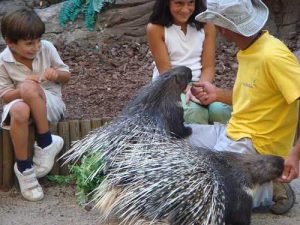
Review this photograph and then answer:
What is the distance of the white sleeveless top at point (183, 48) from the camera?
3.32 meters

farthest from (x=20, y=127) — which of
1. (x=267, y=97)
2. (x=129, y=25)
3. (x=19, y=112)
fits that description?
(x=129, y=25)

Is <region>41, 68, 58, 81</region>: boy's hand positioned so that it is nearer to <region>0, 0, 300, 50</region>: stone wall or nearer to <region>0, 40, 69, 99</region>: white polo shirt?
<region>0, 40, 69, 99</region>: white polo shirt

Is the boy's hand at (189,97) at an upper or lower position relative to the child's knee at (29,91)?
lower

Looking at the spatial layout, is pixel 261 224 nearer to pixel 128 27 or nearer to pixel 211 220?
pixel 211 220

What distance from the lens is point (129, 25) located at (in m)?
5.21

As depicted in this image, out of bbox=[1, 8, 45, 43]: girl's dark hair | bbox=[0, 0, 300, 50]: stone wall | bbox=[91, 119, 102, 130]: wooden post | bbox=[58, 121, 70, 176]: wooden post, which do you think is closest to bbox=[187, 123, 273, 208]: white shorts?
bbox=[91, 119, 102, 130]: wooden post

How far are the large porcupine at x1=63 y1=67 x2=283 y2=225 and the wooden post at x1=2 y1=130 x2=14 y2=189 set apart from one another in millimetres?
471

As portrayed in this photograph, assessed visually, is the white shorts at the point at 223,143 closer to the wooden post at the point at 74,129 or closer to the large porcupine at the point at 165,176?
the large porcupine at the point at 165,176

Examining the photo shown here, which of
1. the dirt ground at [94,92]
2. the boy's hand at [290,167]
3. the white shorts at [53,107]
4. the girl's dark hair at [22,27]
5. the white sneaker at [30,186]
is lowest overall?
the dirt ground at [94,92]

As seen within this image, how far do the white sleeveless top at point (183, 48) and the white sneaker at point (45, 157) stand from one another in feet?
2.02

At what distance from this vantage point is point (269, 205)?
279 cm

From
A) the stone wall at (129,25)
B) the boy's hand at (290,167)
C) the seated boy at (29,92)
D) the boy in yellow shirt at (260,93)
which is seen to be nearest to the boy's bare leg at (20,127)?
the seated boy at (29,92)

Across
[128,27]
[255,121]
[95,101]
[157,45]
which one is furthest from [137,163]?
[128,27]

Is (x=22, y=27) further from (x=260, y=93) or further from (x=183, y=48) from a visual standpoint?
(x=260, y=93)
